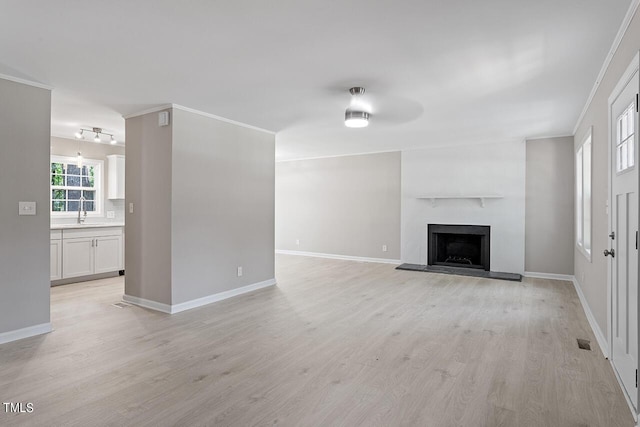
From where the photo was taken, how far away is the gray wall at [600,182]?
273 cm

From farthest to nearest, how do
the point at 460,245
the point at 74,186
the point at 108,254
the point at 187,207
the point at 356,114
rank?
the point at 460,245 < the point at 74,186 < the point at 108,254 < the point at 187,207 < the point at 356,114

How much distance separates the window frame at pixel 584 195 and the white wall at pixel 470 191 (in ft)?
3.60

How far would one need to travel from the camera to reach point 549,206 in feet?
19.9

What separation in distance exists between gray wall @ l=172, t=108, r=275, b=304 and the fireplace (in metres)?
3.36

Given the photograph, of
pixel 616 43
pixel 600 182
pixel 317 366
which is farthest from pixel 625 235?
pixel 317 366

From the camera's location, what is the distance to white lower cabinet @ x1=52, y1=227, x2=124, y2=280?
18.0 feet

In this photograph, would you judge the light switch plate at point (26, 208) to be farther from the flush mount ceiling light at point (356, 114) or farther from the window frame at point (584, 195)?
A: the window frame at point (584, 195)

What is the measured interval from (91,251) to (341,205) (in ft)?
16.0

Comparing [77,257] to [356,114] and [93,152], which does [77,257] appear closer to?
[93,152]

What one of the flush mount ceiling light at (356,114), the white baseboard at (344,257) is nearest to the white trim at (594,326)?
the flush mount ceiling light at (356,114)

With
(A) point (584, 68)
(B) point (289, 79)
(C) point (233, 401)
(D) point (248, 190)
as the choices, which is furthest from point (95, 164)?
(A) point (584, 68)

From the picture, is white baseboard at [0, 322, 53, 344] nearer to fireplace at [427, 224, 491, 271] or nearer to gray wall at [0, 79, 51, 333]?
gray wall at [0, 79, 51, 333]

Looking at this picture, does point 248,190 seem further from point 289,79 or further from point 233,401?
point 233,401

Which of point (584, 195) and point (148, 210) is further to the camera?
point (584, 195)
